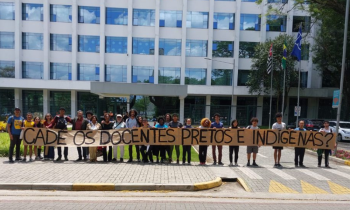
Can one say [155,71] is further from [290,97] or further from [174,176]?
[174,176]

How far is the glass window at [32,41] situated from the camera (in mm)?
31578

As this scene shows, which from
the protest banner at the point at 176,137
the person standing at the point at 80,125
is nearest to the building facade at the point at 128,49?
the protest banner at the point at 176,137

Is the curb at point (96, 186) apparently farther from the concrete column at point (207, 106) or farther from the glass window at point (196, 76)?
the glass window at point (196, 76)

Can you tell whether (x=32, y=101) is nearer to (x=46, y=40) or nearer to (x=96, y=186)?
(x=46, y=40)

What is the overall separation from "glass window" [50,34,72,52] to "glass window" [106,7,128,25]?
5.87 m

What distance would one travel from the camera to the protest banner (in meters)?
9.09

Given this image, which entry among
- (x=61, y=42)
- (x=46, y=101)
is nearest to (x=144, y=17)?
(x=61, y=42)

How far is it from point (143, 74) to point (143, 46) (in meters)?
3.81

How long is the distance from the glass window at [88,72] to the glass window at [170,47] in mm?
9069

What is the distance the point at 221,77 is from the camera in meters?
33.2

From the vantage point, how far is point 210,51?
32406 millimetres

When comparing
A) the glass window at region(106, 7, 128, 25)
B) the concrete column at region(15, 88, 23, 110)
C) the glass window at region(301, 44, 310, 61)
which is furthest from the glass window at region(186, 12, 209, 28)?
the concrete column at region(15, 88, 23, 110)

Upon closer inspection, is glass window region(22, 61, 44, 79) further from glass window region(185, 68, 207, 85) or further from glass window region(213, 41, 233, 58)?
glass window region(213, 41, 233, 58)

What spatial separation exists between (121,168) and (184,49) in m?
26.2
